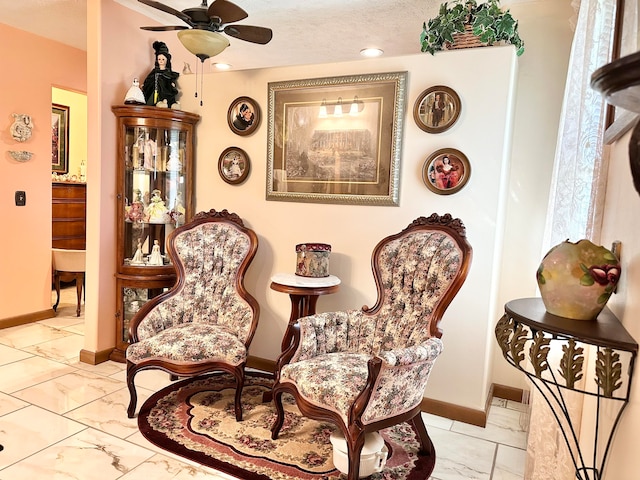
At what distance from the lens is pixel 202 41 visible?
2705 mm

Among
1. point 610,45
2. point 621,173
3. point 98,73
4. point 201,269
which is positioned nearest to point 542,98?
point 610,45

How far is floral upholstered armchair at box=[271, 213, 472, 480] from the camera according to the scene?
6.74 feet

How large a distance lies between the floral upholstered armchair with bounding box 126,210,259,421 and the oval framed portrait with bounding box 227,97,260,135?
65cm

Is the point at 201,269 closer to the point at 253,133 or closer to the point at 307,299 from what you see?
the point at 307,299

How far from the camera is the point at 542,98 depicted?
119 inches

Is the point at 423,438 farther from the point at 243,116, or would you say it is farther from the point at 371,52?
the point at 371,52

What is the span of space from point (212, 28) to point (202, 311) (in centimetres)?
183

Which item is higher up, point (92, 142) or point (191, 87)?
point (191, 87)

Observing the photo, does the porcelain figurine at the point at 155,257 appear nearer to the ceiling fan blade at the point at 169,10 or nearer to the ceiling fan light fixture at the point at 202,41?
the ceiling fan light fixture at the point at 202,41

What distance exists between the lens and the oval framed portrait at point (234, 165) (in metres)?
3.48

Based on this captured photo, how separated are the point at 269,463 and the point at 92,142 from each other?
2.58m

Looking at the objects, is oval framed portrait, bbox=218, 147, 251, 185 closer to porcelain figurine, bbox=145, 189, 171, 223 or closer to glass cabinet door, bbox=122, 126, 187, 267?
glass cabinet door, bbox=122, 126, 187, 267

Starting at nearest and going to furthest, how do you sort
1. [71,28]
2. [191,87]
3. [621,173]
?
[621,173] < [191,87] < [71,28]

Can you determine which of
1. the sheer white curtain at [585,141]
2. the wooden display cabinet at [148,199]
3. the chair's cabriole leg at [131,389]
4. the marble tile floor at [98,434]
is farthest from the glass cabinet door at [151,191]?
the sheer white curtain at [585,141]
